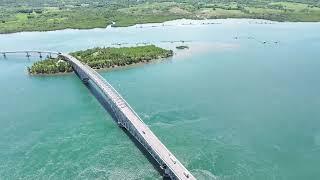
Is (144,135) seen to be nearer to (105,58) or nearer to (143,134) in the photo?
(143,134)

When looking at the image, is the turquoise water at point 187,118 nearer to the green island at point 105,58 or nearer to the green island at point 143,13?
the green island at point 105,58

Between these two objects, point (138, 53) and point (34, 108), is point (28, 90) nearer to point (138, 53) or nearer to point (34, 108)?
point (34, 108)

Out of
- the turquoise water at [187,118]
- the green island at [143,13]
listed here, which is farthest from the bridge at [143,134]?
the green island at [143,13]

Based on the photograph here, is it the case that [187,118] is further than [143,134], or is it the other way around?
[187,118]

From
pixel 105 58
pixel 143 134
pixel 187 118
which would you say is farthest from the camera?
pixel 105 58

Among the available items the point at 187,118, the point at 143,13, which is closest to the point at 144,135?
the point at 187,118

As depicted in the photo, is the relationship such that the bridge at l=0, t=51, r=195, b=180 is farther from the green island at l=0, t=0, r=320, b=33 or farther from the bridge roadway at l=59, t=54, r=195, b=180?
the green island at l=0, t=0, r=320, b=33

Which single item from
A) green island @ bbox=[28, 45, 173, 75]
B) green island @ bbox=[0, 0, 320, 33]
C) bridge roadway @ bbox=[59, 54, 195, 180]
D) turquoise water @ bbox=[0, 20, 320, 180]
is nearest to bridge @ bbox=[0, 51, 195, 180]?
bridge roadway @ bbox=[59, 54, 195, 180]
